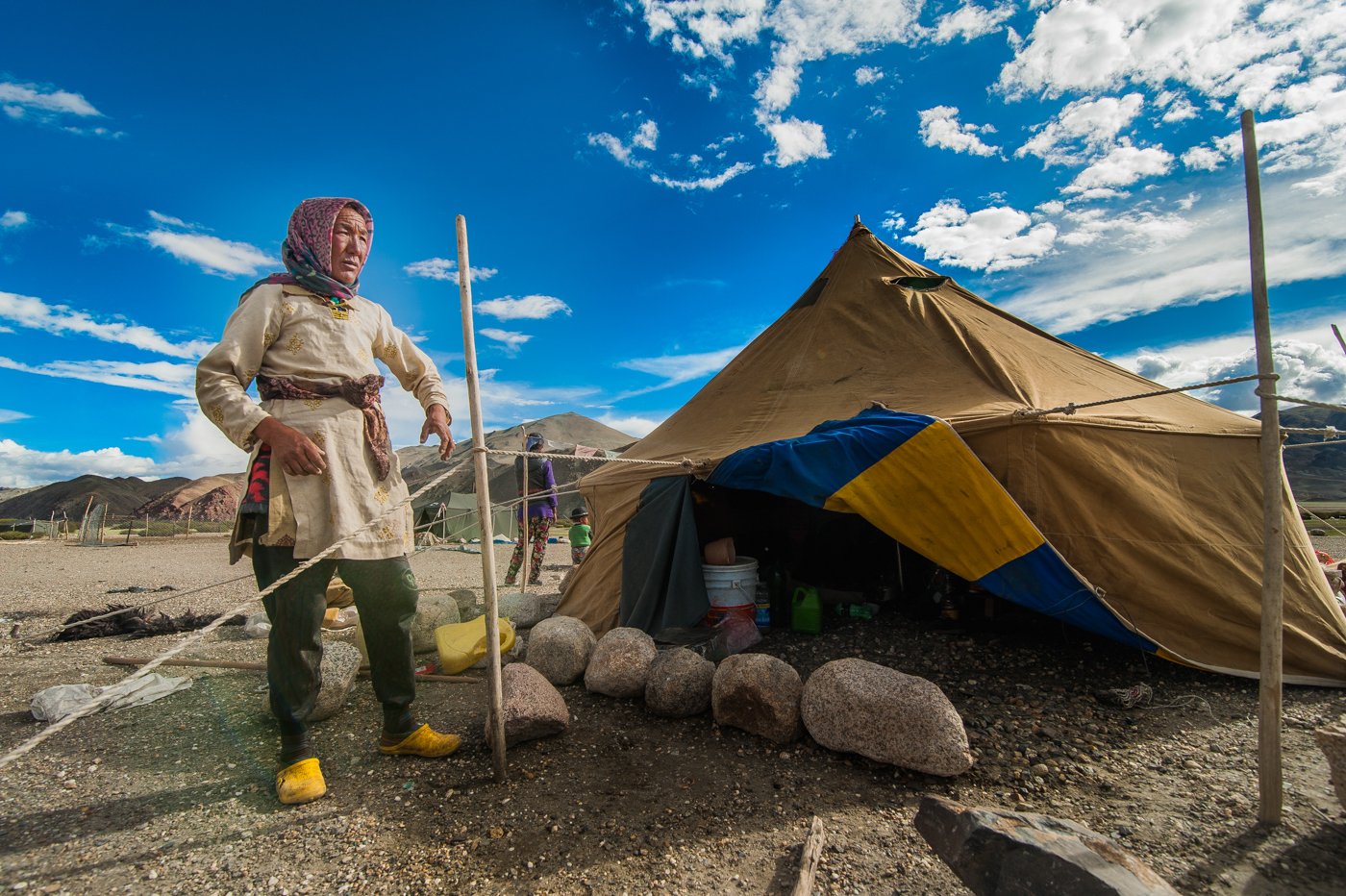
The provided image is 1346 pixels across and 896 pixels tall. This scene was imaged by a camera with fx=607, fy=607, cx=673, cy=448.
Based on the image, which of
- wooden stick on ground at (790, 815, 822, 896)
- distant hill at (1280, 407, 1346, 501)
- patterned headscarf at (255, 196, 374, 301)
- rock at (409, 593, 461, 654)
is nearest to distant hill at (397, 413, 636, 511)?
rock at (409, 593, 461, 654)

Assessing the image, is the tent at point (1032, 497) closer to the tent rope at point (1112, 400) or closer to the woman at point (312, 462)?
the tent rope at point (1112, 400)

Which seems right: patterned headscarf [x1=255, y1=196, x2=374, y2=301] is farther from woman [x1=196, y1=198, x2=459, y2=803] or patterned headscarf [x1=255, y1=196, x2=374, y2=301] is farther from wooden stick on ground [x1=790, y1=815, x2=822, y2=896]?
wooden stick on ground [x1=790, y1=815, x2=822, y2=896]

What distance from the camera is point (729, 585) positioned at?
4082 mm

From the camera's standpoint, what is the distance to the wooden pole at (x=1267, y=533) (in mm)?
1978

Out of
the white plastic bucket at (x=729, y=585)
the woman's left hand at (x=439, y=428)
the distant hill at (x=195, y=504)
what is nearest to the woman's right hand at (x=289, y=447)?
the woman's left hand at (x=439, y=428)

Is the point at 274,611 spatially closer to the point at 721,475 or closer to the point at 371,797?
the point at 371,797

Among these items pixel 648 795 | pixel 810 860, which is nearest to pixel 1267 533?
pixel 810 860

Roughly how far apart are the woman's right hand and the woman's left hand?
0.49 meters

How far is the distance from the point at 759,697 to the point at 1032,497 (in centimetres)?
194

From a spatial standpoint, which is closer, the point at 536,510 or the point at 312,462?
the point at 312,462

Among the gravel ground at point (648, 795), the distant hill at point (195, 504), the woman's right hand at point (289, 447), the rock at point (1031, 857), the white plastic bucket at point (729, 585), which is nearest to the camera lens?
the rock at point (1031, 857)

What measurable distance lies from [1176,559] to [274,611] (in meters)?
4.27

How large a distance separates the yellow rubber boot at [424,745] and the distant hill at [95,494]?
121ft

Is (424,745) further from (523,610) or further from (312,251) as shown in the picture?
(523,610)
